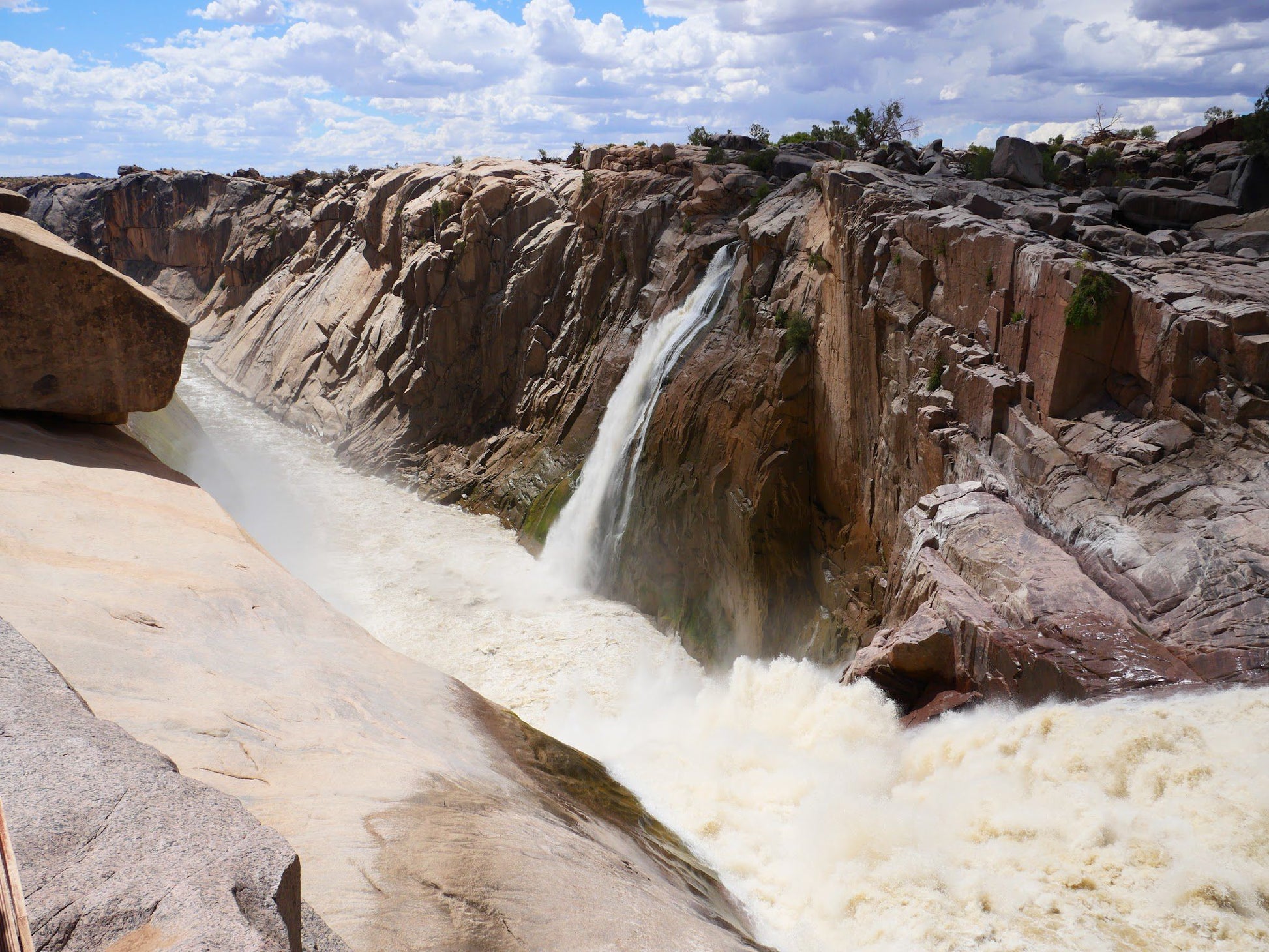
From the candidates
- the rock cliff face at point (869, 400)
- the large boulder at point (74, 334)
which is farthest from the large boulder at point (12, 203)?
the rock cliff face at point (869, 400)

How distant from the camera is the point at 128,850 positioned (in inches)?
113

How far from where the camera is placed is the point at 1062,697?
741 cm

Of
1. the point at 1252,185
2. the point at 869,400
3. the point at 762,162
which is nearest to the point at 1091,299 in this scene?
the point at 869,400

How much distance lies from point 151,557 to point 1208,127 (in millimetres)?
19636

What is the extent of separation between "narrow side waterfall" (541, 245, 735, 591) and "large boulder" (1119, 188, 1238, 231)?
7677mm

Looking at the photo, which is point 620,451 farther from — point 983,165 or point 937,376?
point 983,165

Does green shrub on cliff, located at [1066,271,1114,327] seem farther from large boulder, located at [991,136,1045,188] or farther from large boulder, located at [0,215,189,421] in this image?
large boulder, located at [0,215,189,421]

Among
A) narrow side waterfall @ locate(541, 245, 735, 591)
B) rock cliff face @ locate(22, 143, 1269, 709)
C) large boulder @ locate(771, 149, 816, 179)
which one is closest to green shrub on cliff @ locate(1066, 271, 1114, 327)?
rock cliff face @ locate(22, 143, 1269, 709)

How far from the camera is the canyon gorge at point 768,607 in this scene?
15.9ft

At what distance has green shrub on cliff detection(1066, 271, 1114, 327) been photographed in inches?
363

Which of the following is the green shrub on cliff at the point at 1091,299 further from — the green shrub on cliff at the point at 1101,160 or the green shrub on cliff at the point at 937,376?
the green shrub on cliff at the point at 1101,160

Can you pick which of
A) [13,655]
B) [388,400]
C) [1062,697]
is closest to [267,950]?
[13,655]

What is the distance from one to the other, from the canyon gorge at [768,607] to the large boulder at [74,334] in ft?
0.16

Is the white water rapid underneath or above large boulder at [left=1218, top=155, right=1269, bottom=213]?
underneath
